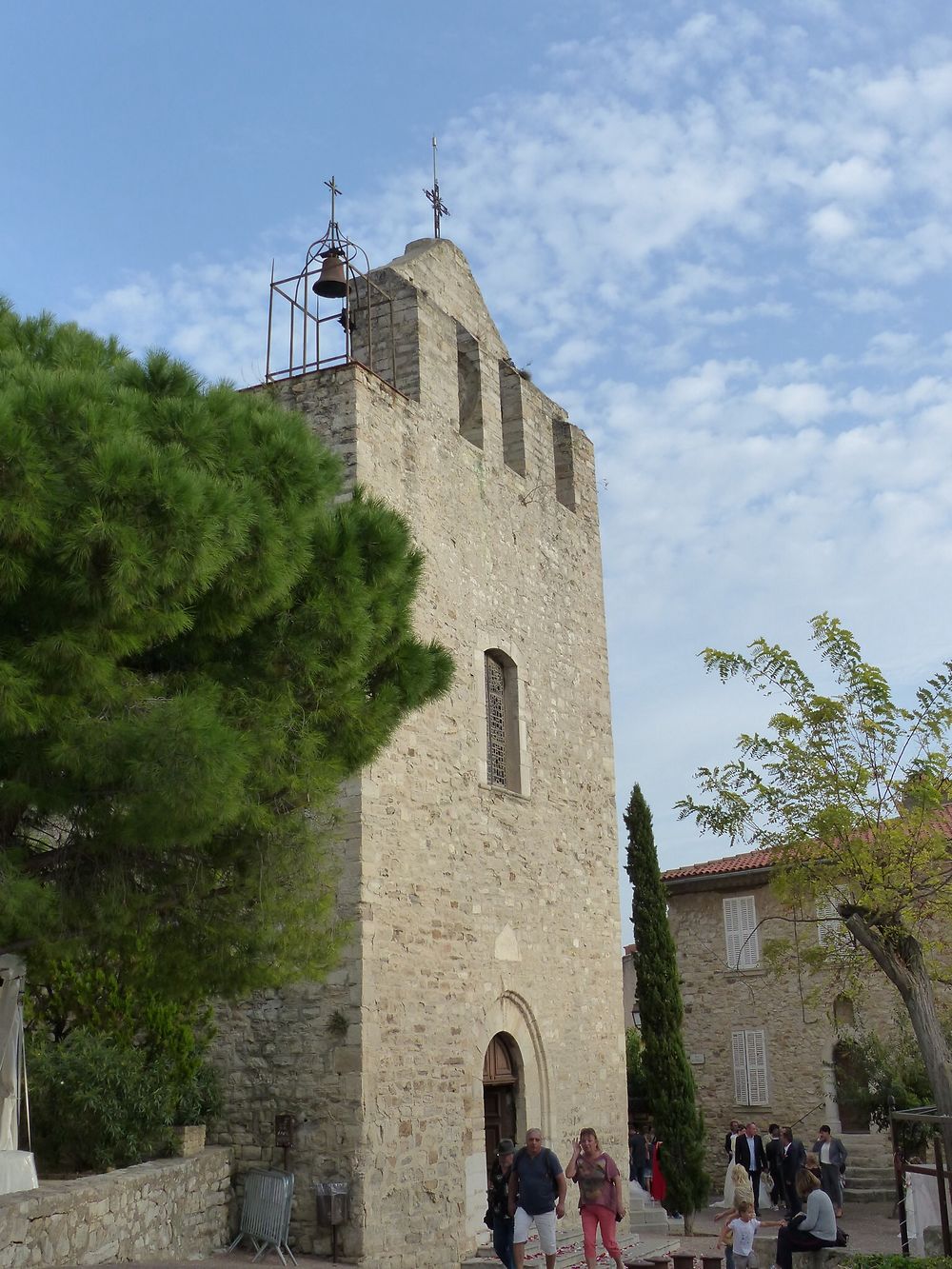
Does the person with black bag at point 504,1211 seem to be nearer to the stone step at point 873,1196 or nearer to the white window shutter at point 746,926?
the stone step at point 873,1196

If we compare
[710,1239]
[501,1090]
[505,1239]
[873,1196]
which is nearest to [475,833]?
[501,1090]

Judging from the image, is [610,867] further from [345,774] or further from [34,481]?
[34,481]

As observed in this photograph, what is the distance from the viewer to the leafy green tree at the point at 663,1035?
1525 centimetres

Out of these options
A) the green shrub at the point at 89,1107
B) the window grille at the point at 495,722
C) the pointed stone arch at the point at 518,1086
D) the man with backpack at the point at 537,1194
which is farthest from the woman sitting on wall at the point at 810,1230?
the window grille at the point at 495,722

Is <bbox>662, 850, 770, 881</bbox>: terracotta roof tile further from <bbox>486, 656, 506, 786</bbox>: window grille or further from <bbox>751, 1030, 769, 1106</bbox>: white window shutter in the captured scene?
<bbox>486, 656, 506, 786</bbox>: window grille

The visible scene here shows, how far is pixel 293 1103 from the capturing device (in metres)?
9.77

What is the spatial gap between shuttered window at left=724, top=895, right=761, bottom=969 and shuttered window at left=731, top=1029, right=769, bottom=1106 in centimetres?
116

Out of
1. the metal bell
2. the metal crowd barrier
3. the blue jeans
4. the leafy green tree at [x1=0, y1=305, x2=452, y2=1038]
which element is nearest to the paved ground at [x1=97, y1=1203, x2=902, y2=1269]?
the metal crowd barrier

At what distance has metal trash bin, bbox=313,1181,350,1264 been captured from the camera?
9297 millimetres

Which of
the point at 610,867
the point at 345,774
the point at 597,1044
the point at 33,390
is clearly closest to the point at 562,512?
the point at 610,867

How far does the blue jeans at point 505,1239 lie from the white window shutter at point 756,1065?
12025 millimetres

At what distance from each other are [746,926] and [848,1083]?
123 inches

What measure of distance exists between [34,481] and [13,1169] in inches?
163

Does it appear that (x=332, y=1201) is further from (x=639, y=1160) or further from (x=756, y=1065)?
(x=756, y=1065)
